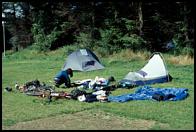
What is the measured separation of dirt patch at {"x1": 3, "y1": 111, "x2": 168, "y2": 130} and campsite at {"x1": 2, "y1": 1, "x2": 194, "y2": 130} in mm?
22

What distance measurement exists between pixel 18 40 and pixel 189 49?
22580 mm

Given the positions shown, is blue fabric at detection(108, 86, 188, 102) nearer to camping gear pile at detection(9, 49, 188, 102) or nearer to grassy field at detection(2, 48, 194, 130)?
camping gear pile at detection(9, 49, 188, 102)

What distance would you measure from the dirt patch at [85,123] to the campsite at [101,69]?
2 centimetres

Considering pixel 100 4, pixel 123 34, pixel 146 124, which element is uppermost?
pixel 100 4

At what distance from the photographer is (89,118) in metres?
10.5

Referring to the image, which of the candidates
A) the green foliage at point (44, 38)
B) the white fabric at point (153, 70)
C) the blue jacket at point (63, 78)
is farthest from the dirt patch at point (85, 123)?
the green foliage at point (44, 38)

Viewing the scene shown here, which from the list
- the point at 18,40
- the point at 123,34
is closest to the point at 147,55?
the point at 123,34

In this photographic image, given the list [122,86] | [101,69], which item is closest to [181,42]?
[101,69]

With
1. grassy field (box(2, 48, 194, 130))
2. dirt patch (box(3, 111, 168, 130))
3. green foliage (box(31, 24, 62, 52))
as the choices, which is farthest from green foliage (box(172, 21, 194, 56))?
dirt patch (box(3, 111, 168, 130))

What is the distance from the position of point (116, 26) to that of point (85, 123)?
2134 centimetres

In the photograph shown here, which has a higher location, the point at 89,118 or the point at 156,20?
the point at 156,20

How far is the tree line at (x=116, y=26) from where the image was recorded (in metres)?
28.8

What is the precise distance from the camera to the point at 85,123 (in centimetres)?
995

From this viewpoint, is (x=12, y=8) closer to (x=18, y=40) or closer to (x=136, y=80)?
(x=18, y=40)
